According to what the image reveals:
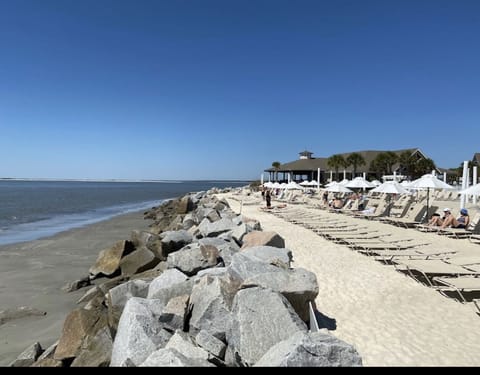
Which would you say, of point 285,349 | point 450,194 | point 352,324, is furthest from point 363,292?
point 450,194

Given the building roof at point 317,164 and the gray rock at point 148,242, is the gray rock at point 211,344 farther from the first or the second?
the building roof at point 317,164

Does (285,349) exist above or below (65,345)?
above

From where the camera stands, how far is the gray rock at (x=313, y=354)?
2.75 meters

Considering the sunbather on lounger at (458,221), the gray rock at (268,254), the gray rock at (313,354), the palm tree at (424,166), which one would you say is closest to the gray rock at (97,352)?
the gray rock at (313,354)

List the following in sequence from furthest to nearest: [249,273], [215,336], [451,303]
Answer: [451,303]
[249,273]
[215,336]

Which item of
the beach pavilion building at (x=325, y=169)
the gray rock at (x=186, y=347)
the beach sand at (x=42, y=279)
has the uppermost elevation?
the beach pavilion building at (x=325, y=169)

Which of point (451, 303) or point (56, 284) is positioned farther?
point (56, 284)

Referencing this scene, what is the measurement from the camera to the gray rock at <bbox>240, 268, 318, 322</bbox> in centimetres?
427

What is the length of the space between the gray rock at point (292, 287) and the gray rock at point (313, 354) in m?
1.32

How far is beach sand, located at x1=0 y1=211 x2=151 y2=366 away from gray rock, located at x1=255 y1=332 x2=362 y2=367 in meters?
3.85

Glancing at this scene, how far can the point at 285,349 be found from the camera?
113 inches

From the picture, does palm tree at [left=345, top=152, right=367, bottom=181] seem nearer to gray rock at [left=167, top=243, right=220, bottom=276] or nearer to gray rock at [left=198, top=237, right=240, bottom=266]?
gray rock at [left=198, top=237, right=240, bottom=266]

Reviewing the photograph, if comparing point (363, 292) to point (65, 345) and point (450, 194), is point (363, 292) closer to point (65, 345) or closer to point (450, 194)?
point (65, 345)

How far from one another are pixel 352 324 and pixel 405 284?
2312 mm
